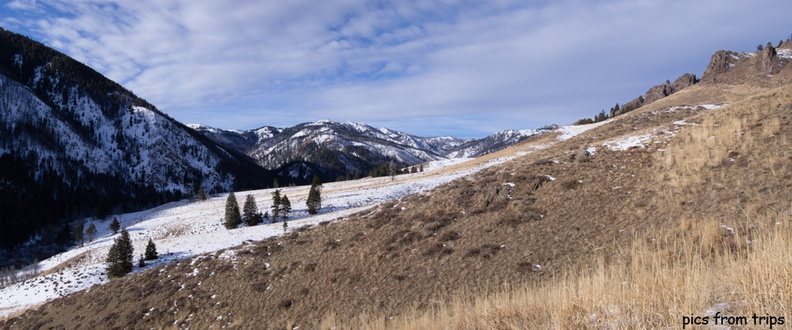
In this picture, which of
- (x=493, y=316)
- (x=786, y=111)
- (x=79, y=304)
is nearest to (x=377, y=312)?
(x=493, y=316)

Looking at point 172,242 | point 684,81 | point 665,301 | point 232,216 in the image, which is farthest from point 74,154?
point 684,81

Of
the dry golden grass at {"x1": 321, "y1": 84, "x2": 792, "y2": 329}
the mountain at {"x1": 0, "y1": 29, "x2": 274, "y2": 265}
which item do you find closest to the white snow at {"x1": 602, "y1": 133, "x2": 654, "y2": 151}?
the dry golden grass at {"x1": 321, "y1": 84, "x2": 792, "y2": 329}

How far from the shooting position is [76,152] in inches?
5650

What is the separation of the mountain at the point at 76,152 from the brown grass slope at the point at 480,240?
85438 mm

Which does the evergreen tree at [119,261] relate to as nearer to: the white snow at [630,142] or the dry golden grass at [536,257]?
the dry golden grass at [536,257]

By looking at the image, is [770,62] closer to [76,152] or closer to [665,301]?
[665,301]

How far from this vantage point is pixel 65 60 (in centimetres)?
19150

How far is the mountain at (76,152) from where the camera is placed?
369ft

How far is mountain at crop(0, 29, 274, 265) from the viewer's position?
113 meters

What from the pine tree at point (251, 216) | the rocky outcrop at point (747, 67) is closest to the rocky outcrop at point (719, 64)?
the rocky outcrop at point (747, 67)

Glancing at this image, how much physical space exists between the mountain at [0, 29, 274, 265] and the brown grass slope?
3364 inches

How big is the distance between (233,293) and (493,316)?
1396cm

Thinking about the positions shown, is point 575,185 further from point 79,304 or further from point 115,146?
point 115,146

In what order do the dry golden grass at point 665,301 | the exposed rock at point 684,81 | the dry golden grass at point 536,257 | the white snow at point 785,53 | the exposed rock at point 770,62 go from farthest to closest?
1. the exposed rock at point 684,81
2. the white snow at point 785,53
3. the exposed rock at point 770,62
4. the dry golden grass at point 536,257
5. the dry golden grass at point 665,301
